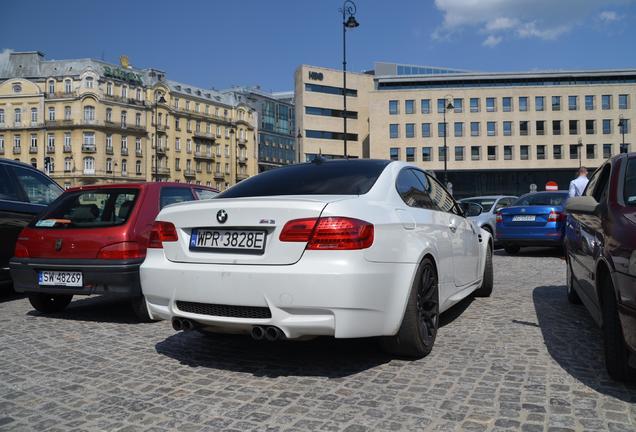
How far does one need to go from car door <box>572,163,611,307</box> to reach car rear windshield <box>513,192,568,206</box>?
6723mm

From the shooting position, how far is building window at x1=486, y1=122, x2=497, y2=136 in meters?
66.4

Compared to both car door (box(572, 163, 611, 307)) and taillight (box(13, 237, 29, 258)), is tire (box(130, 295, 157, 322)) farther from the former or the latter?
car door (box(572, 163, 611, 307))

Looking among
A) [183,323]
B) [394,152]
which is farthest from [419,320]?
[394,152]

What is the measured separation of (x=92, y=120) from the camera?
77875 mm

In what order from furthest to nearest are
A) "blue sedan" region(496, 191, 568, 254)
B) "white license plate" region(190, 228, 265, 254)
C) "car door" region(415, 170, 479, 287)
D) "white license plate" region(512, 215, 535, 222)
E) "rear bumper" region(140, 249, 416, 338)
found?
"white license plate" region(512, 215, 535, 222), "blue sedan" region(496, 191, 568, 254), "car door" region(415, 170, 479, 287), "white license plate" region(190, 228, 265, 254), "rear bumper" region(140, 249, 416, 338)

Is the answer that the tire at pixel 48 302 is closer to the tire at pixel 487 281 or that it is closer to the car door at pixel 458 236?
the car door at pixel 458 236

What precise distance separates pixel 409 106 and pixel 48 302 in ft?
213

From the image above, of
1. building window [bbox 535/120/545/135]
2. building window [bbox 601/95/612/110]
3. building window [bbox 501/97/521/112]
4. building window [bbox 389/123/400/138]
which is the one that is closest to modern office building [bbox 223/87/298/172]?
building window [bbox 389/123/400/138]

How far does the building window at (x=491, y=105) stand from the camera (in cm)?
6662

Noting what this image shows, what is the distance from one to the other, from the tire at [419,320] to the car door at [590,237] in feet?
3.77

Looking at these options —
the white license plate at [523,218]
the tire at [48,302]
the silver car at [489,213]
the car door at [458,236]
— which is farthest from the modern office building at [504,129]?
the tire at [48,302]

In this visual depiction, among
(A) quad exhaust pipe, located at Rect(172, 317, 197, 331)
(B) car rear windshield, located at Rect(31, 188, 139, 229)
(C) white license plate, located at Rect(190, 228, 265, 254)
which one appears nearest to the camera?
(C) white license plate, located at Rect(190, 228, 265, 254)

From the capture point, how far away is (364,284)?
10.2 feet

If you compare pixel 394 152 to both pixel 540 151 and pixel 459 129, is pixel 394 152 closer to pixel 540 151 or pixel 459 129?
pixel 459 129
